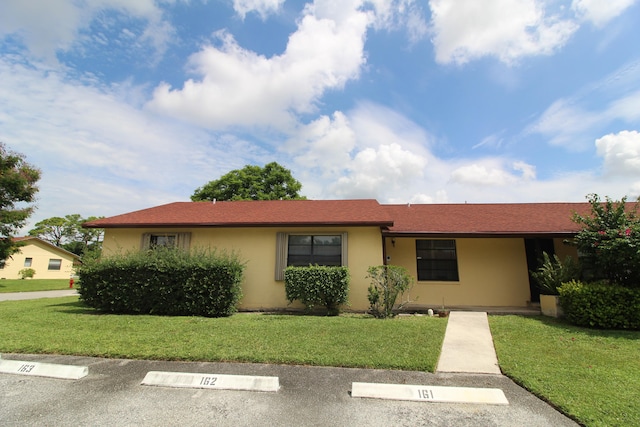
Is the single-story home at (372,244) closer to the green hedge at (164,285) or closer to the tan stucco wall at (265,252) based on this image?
the tan stucco wall at (265,252)

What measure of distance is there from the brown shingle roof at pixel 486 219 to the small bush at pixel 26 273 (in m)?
39.6

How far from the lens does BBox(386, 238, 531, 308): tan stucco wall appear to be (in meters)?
10.9

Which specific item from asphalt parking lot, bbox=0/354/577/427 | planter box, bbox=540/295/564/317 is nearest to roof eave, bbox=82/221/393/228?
planter box, bbox=540/295/564/317

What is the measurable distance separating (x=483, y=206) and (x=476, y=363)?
33.3ft

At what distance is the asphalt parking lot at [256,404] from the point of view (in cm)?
342

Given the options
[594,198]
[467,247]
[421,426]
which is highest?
[594,198]

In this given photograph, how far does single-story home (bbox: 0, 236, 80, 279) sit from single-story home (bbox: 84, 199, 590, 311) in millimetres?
31010

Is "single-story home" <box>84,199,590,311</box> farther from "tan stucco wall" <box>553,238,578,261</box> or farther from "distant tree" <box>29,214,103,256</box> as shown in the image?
"distant tree" <box>29,214,103,256</box>

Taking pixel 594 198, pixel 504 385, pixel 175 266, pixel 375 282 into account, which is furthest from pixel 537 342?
pixel 175 266

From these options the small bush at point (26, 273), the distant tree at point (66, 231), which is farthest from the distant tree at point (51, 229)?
the small bush at point (26, 273)

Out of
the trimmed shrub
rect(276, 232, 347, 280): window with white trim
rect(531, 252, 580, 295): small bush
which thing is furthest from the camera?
rect(276, 232, 347, 280): window with white trim

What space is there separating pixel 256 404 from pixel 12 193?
28509 millimetres

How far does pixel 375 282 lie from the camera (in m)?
9.60

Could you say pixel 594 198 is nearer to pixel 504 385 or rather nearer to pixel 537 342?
pixel 537 342
